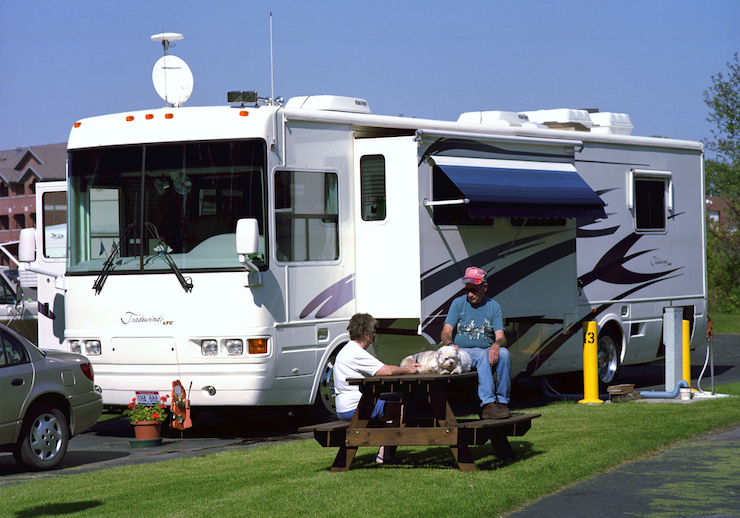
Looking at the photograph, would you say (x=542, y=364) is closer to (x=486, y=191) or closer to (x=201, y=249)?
(x=486, y=191)

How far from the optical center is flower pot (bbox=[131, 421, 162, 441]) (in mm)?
10711

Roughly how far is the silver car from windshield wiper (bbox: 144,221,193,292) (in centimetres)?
122

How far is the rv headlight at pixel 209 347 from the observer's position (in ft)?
35.0

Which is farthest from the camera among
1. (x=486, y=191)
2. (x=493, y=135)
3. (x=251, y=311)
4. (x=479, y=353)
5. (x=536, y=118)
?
(x=536, y=118)

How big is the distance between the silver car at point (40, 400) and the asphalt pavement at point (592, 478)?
25 centimetres

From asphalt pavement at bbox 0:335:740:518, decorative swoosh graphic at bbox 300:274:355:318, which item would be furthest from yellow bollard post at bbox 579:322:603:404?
decorative swoosh graphic at bbox 300:274:355:318

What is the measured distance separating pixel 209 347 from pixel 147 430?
1077mm

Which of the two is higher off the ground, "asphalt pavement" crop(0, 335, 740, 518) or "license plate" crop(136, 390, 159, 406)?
"license plate" crop(136, 390, 159, 406)

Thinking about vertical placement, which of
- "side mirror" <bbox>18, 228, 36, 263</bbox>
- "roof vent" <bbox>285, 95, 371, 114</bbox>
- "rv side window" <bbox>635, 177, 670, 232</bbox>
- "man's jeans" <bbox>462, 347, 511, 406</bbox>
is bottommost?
"man's jeans" <bbox>462, 347, 511, 406</bbox>

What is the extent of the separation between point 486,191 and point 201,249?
10.6 ft

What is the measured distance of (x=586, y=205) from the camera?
42.2ft

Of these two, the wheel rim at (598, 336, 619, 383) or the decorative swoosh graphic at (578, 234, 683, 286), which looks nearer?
the decorative swoosh graphic at (578, 234, 683, 286)

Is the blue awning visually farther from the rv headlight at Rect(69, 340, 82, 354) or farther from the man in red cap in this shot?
the rv headlight at Rect(69, 340, 82, 354)

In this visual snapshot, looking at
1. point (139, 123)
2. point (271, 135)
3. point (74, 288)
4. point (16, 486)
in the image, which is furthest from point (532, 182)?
point (16, 486)
